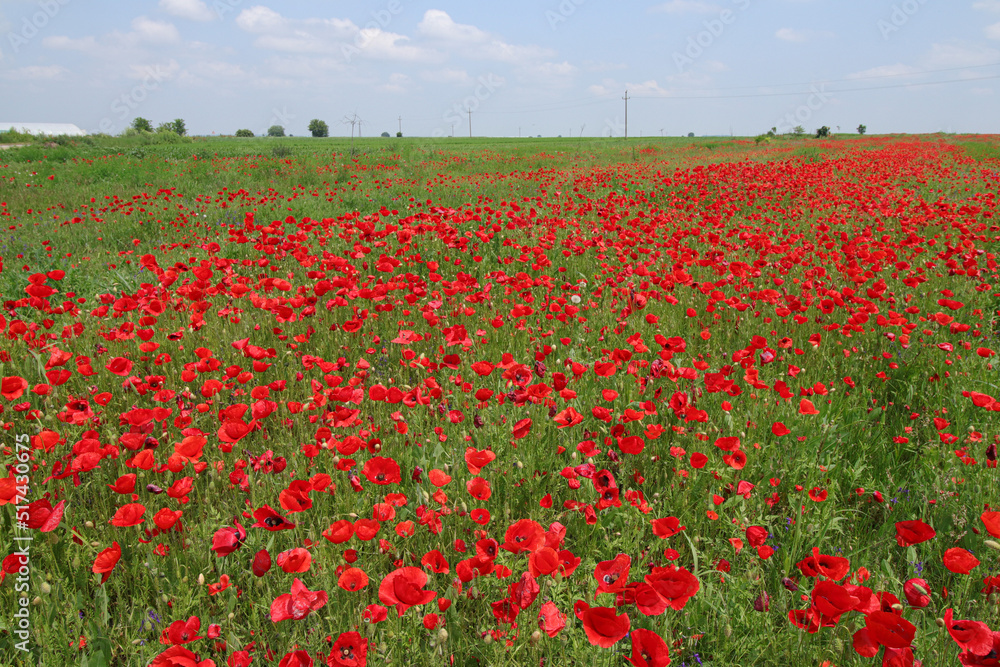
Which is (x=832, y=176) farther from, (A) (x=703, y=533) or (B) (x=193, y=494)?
(B) (x=193, y=494)

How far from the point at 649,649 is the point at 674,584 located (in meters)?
0.16

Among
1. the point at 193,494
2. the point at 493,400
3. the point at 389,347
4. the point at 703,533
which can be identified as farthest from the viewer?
the point at 389,347

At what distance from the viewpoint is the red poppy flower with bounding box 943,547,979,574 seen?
123 cm

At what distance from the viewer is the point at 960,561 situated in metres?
1.28

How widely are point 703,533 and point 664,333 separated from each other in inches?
79.7

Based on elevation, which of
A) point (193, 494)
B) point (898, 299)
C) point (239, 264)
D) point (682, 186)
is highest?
point (682, 186)

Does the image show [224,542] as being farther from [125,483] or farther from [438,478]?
[438,478]

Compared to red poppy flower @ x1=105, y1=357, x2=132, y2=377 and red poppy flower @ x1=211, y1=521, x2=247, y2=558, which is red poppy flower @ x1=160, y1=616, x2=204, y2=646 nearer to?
red poppy flower @ x1=211, y1=521, x2=247, y2=558

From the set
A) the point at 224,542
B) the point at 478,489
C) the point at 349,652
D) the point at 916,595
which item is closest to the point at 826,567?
the point at 916,595

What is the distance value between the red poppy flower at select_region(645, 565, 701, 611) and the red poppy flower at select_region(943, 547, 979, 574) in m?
0.64

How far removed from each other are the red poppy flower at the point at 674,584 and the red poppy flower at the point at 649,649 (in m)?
0.10

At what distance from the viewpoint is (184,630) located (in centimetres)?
133

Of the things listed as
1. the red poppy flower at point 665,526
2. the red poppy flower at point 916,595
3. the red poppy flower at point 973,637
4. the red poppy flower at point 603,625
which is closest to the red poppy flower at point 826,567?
the red poppy flower at point 916,595

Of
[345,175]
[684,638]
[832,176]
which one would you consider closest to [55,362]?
[684,638]
